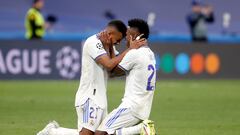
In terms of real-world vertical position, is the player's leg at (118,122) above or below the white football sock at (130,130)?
above

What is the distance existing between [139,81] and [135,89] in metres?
0.11

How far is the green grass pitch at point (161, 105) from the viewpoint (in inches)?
567

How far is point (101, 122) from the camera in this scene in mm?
11156

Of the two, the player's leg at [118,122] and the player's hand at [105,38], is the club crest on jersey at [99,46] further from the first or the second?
the player's leg at [118,122]

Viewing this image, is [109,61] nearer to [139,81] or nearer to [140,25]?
[139,81]

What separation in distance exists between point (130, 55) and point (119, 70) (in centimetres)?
34

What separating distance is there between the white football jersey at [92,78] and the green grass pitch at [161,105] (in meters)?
2.47

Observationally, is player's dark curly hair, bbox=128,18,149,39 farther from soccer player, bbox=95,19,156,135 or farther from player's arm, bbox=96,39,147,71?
player's arm, bbox=96,39,147,71

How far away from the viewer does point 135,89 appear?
10.8 m

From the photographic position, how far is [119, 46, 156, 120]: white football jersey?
35.4ft

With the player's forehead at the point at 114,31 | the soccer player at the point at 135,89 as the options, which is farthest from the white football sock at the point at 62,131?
the player's forehead at the point at 114,31

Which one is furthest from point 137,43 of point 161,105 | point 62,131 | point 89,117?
point 161,105

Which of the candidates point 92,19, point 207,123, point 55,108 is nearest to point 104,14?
point 92,19

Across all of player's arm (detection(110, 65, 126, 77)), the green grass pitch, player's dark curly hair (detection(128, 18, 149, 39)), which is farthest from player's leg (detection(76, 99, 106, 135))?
the green grass pitch
